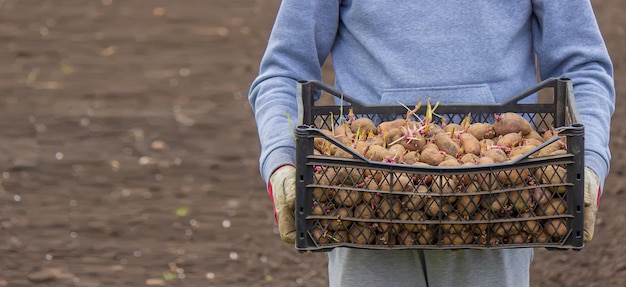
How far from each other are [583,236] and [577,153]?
16cm

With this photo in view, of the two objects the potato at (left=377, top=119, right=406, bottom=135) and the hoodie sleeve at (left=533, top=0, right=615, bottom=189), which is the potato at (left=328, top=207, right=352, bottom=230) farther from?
the hoodie sleeve at (left=533, top=0, right=615, bottom=189)

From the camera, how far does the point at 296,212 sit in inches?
74.2

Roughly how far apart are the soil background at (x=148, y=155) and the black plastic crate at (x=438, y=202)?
250cm

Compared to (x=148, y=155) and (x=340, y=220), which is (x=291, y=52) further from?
(x=148, y=155)

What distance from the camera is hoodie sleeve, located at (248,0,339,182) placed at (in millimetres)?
2316

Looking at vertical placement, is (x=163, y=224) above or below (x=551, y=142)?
below

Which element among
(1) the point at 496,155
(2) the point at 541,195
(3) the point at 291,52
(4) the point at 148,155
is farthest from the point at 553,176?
(4) the point at 148,155

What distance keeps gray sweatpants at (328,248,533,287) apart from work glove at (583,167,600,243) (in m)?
0.29

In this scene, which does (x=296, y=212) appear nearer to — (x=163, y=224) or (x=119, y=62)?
(x=163, y=224)

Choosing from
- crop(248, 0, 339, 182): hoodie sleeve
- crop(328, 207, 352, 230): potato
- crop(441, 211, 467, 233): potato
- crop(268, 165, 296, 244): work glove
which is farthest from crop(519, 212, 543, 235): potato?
crop(248, 0, 339, 182): hoodie sleeve

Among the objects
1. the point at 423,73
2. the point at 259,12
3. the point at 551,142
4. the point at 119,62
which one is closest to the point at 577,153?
the point at 551,142

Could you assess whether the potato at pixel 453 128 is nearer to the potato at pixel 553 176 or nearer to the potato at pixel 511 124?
the potato at pixel 511 124

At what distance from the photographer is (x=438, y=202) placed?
186 cm

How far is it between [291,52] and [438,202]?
68cm
